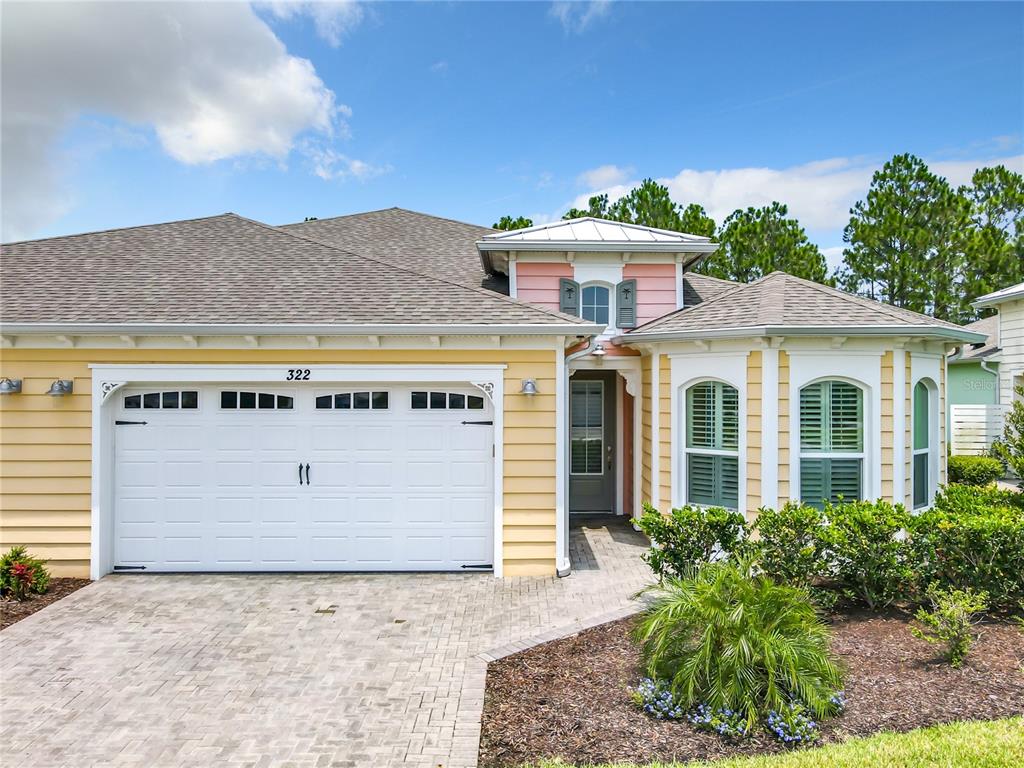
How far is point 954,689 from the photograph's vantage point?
Result: 4023mm

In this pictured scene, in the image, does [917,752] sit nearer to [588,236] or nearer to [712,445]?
[712,445]

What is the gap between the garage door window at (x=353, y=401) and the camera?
7152mm

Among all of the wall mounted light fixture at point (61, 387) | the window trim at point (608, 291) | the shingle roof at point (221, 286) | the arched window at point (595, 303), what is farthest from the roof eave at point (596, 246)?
the wall mounted light fixture at point (61, 387)

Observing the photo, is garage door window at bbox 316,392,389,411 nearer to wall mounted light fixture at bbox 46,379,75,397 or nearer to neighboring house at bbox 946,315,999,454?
wall mounted light fixture at bbox 46,379,75,397

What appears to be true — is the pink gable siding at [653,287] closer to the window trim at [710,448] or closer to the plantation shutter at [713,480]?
the window trim at [710,448]

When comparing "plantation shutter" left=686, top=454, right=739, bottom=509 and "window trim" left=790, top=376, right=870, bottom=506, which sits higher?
"window trim" left=790, top=376, right=870, bottom=506

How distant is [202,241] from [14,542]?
4.92m

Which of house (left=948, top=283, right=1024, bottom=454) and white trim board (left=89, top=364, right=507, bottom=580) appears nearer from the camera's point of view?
white trim board (left=89, top=364, right=507, bottom=580)

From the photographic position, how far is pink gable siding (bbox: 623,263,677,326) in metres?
9.57

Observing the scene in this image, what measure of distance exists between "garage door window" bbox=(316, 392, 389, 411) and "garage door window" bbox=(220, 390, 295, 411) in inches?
15.9

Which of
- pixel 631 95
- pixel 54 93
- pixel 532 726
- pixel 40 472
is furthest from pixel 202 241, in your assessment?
pixel 631 95

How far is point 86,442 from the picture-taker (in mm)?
6914

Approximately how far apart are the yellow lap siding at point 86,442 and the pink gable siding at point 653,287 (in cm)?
329

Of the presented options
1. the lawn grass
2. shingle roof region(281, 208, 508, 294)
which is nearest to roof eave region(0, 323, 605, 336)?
shingle roof region(281, 208, 508, 294)
